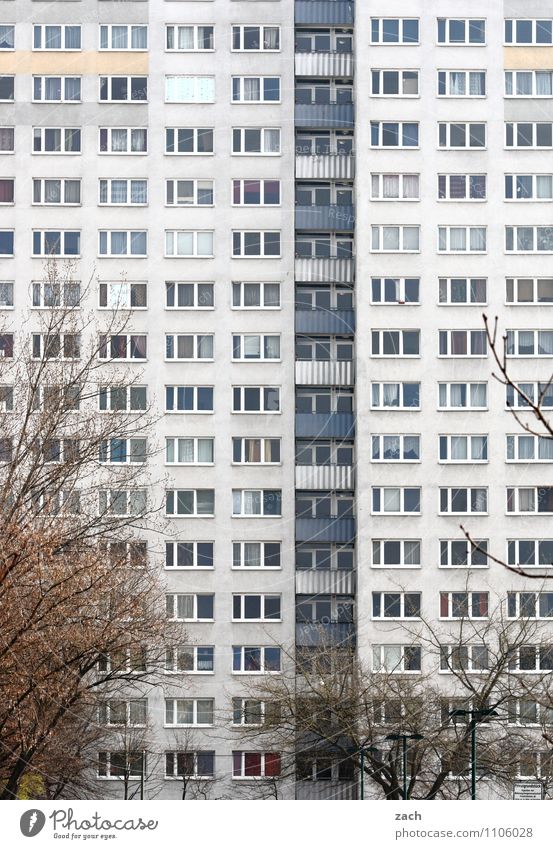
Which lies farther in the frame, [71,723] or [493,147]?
[493,147]

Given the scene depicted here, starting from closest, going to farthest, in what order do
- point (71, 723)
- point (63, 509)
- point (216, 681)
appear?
point (63, 509) → point (71, 723) → point (216, 681)

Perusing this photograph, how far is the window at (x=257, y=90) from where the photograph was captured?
81.8m

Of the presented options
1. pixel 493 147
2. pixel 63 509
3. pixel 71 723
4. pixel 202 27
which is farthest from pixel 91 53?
pixel 63 509

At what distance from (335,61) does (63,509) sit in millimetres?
46344

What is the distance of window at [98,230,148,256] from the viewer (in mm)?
81375

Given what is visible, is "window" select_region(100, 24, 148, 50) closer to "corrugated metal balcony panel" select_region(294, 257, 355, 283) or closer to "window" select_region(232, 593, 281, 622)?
"corrugated metal balcony panel" select_region(294, 257, 355, 283)

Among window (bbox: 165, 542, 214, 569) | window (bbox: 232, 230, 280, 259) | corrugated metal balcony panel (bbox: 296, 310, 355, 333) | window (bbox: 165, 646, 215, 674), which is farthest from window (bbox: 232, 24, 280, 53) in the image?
window (bbox: 165, 646, 215, 674)

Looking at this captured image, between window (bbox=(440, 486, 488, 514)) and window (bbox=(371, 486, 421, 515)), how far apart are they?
1347 mm

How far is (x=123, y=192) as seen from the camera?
268 feet

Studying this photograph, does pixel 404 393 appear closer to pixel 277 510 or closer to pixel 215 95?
pixel 277 510

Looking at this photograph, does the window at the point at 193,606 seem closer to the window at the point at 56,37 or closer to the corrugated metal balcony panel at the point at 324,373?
the corrugated metal balcony panel at the point at 324,373

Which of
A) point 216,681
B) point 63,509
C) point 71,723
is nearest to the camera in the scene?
point 63,509

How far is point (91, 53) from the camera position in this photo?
270 ft

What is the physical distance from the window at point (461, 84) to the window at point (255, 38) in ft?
28.8
